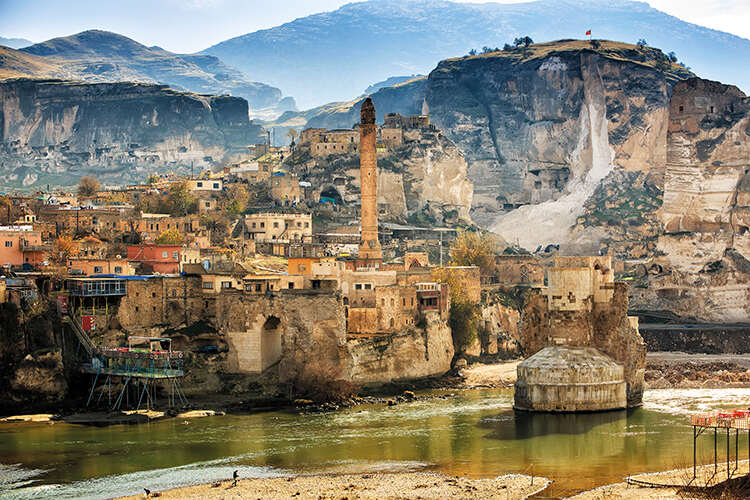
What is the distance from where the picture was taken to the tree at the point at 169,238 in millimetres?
62906

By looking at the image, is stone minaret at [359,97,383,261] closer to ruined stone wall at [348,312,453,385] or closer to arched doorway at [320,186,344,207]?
arched doorway at [320,186,344,207]

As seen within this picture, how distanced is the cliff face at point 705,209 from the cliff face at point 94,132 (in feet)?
209

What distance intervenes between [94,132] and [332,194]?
56951 millimetres

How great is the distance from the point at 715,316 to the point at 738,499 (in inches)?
2099

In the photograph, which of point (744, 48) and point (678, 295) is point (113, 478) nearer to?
point (678, 295)

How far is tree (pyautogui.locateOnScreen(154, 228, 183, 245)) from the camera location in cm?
6291

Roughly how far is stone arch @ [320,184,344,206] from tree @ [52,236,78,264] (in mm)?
28548

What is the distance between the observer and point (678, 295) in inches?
3253

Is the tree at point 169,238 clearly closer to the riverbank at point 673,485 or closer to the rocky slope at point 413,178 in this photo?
the rocky slope at point 413,178

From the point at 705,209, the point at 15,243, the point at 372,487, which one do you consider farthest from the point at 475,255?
the point at 372,487

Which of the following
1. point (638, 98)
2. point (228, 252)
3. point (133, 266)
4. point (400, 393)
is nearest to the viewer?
point (400, 393)

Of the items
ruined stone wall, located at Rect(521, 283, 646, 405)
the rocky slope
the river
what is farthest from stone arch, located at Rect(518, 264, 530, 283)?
ruined stone wall, located at Rect(521, 283, 646, 405)

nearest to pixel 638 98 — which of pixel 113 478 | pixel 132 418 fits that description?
pixel 132 418

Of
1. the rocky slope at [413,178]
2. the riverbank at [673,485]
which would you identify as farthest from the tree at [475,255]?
the riverbank at [673,485]
